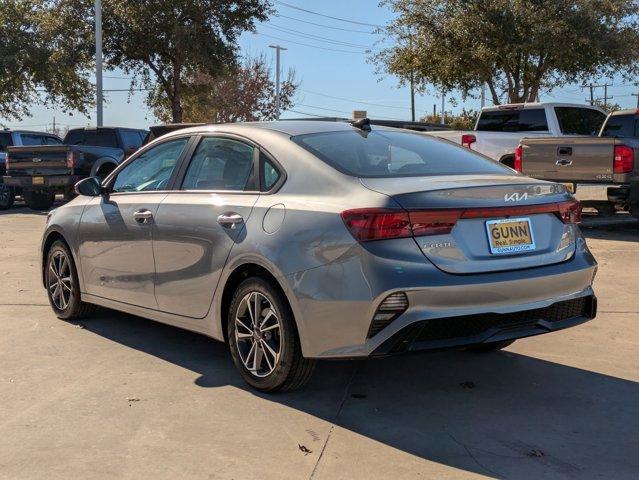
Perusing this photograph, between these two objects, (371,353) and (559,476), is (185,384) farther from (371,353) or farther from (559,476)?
(559,476)

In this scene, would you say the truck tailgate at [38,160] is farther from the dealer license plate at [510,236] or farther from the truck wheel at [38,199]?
the dealer license plate at [510,236]

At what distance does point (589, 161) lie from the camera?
10906 millimetres

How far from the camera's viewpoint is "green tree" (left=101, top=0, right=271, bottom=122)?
23.9 metres

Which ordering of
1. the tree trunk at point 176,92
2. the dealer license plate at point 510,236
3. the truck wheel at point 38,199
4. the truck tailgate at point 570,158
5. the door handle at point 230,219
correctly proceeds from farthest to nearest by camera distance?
the tree trunk at point 176,92 < the truck wheel at point 38,199 < the truck tailgate at point 570,158 < the door handle at point 230,219 < the dealer license plate at point 510,236

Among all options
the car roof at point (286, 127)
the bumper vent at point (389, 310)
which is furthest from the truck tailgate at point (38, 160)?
the bumper vent at point (389, 310)

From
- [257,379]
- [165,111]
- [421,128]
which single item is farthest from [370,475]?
[165,111]

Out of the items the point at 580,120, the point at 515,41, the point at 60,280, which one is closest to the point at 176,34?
the point at 515,41

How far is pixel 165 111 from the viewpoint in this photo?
40.7m

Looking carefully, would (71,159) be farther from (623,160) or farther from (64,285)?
(623,160)

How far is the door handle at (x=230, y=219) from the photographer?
4402 mm

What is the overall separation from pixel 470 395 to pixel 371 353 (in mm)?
1035

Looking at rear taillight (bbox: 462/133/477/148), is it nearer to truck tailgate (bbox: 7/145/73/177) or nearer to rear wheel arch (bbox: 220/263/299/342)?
truck tailgate (bbox: 7/145/73/177)

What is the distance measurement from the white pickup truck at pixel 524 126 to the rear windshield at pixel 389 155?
8562 mm

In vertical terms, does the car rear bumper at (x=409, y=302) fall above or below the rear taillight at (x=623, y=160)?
below
